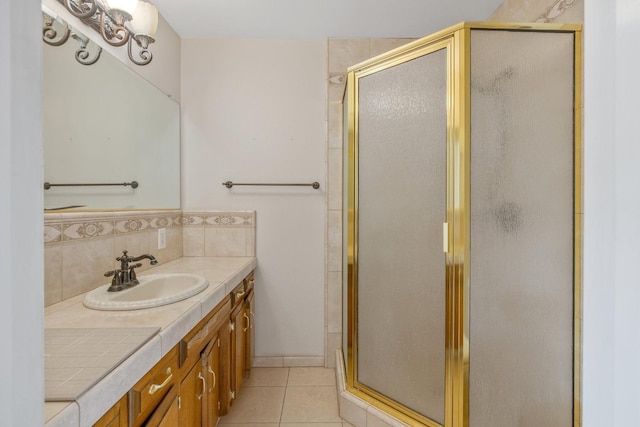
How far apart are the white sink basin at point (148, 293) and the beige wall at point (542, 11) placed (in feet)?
6.40

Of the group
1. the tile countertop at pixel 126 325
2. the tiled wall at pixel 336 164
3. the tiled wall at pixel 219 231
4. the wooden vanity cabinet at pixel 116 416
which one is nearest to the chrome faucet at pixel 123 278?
the tile countertop at pixel 126 325

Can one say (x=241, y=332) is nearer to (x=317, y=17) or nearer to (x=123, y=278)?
(x=123, y=278)

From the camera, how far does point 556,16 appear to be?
1381 millimetres

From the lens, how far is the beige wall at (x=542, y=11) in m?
1.28

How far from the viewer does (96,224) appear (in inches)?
53.6

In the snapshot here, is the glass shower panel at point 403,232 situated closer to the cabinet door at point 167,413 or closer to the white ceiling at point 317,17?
the white ceiling at point 317,17

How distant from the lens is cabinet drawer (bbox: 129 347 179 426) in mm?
750

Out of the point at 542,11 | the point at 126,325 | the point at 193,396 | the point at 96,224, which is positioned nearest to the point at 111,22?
the point at 96,224

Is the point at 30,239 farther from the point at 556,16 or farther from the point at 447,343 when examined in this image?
the point at 556,16

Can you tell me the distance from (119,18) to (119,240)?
106cm

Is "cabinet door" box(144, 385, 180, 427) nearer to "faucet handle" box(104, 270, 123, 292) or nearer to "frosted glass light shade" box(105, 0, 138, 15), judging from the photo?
"faucet handle" box(104, 270, 123, 292)

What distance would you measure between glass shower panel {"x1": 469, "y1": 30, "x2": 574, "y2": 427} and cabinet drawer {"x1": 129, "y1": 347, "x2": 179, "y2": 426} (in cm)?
114

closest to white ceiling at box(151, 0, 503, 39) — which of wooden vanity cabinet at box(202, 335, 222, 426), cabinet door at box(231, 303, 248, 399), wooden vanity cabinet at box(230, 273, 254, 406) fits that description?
wooden vanity cabinet at box(230, 273, 254, 406)

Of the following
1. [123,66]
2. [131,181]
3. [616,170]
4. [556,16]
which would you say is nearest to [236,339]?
[131,181]
